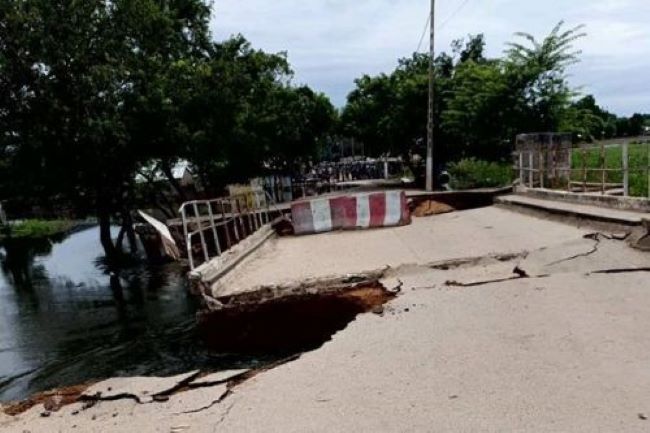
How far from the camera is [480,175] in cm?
2222

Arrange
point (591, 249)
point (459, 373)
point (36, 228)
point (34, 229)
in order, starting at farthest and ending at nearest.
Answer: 1. point (36, 228)
2. point (34, 229)
3. point (591, 249)
4. point (459, 373)

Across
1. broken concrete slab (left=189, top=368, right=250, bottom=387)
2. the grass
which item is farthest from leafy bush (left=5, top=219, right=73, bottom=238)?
broken concrete slab (left=189, top=368, right=250, bottom=387)

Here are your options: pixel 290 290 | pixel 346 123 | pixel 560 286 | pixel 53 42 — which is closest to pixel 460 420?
pixel 560 286

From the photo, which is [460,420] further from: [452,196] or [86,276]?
[86,276]

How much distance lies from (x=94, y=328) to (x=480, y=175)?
46.8 ft

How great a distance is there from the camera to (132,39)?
23984 mm

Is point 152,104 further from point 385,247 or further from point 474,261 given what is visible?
point 474,261

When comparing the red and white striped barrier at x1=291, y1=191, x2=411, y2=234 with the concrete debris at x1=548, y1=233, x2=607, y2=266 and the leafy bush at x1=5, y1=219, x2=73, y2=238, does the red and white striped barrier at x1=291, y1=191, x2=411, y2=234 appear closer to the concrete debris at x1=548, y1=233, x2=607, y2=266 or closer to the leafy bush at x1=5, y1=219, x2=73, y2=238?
the concrete debris at x1=548, y1=233, x2=607, y2=266

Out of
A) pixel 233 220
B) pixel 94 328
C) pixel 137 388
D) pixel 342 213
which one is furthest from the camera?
pixel 94 328

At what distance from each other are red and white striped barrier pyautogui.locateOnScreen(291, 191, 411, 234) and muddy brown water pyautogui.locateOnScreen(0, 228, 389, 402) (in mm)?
3673

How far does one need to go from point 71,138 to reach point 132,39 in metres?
4.75

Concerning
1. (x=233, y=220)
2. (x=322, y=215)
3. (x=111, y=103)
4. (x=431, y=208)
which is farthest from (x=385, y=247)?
(x=111, y=103)

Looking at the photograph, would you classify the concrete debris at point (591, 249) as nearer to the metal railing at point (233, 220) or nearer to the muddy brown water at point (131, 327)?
the muddy brown water at point (131, 327)

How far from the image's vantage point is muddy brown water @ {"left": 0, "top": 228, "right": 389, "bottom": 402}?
8.05m
